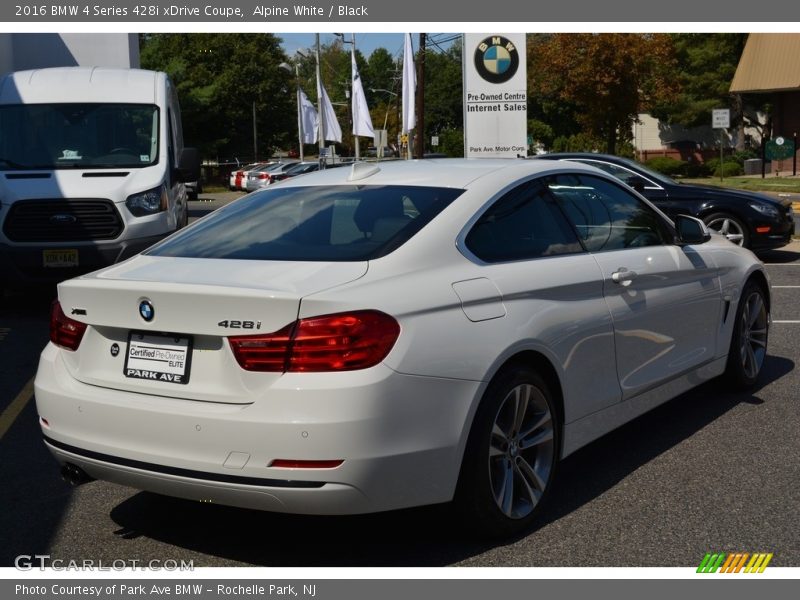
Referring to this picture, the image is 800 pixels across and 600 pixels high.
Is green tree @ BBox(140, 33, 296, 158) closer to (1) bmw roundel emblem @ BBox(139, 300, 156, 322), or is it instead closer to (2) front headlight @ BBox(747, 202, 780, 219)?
(2) front headlight @ BBox(747, 202, 780, 219)

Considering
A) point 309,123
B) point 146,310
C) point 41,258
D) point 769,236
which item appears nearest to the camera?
point 146,310

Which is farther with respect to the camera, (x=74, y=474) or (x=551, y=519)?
(x=551, y=519)

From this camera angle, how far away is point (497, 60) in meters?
19.1

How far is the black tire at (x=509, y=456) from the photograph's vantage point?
13.5 ft

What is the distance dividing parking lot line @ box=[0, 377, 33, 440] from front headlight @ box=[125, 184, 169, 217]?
366cm

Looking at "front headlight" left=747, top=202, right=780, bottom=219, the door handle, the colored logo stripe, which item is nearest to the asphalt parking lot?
the colored logo stripe

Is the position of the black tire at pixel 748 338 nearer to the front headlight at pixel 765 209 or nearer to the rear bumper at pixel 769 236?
the rear bumper at pixel 769 236

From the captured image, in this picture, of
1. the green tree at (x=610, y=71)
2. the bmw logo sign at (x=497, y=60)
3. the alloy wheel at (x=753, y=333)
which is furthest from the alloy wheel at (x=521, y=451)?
the green tree at (x=610, y=71)

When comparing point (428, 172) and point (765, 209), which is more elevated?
point (428, 172)

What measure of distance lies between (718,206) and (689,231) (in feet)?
28.7

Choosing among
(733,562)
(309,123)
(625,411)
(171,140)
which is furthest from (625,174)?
(309,123)

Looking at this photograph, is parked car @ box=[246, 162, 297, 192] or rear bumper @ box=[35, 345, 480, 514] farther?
parked car @ box=[246, 162, 297, 192]

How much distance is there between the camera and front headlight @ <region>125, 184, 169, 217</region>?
11.1 meters
